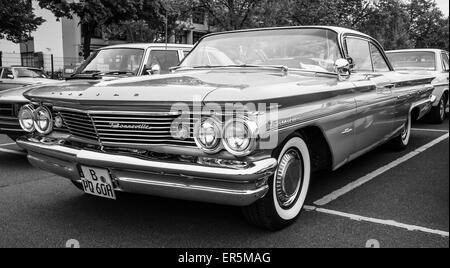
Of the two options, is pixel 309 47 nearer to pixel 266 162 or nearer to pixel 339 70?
pixel 339 70

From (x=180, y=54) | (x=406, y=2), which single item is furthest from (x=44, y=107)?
(x=406, y=2)

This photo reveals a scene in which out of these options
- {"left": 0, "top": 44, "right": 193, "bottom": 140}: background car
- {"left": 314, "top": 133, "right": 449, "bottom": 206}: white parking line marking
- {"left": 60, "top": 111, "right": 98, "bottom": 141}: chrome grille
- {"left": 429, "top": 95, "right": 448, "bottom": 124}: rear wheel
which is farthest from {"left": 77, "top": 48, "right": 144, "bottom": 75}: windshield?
{"left": 429, "top": 95, "right": 448, "bottom": 124}: rear wheel

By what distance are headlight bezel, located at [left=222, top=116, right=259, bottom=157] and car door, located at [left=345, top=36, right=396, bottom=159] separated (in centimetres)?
160

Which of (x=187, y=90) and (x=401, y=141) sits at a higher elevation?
(x=187, y=90)

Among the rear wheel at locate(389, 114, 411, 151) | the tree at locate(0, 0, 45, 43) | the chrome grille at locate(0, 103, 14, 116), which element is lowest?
the rear wheel at locate(389, 114, 411, 151)

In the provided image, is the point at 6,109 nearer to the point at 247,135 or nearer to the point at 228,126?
the point at 228,126

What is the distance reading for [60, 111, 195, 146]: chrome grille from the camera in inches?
104

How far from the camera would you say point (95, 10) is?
14625mm

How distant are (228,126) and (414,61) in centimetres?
739

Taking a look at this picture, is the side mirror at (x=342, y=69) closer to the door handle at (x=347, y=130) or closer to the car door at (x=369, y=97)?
the car door at (x=369, y=97)

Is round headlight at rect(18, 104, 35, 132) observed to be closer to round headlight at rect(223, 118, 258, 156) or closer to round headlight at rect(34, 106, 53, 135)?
round headlight at rect(34, 106, 53, 135)

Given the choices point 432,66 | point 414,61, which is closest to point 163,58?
point 414,61

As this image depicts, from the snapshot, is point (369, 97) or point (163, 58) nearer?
point (369, 97)

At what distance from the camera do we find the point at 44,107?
3.32 metres
